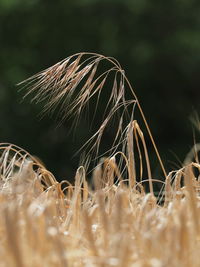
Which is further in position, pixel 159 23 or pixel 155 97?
pixel 155 97

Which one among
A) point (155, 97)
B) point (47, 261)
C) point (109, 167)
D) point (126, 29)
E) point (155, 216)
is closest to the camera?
point (47, 261)

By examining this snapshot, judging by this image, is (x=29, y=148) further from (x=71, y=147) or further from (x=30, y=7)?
(x=30, y=7)

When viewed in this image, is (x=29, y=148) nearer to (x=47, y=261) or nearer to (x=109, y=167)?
(x=109, y=167)

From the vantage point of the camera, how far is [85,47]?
606 cm

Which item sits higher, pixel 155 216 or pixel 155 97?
pixel 155 216

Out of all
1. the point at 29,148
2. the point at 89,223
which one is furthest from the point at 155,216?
the point at 29,148

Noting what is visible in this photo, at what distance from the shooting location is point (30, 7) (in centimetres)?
611

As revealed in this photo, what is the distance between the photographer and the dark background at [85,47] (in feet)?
19.5

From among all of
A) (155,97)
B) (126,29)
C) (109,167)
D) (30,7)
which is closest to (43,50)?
(30,7)

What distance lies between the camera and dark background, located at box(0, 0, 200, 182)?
596 cm

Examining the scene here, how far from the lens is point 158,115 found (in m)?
6.63

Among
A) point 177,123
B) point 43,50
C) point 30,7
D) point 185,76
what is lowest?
point 177,123

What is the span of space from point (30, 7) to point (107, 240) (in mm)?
5628

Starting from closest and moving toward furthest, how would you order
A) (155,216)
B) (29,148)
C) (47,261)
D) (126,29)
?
1. (47,261)
2. (155,216)
3. (29,148)
4. (126,29)
